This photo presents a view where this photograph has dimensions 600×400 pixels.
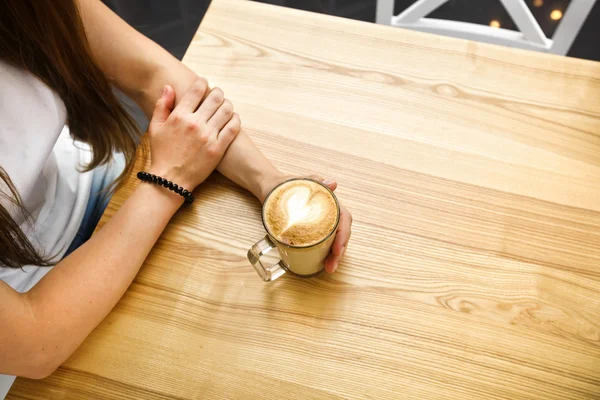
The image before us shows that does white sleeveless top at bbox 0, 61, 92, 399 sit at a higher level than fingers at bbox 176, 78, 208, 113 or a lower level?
lower

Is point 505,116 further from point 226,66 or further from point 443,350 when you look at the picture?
point 226,66

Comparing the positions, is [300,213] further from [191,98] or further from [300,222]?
[191,98]

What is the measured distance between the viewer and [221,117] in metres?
0.88

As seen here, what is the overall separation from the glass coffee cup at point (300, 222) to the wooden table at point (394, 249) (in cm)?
9

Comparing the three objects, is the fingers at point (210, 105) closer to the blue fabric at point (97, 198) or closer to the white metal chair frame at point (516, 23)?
the blue fabric at point (97, 198)

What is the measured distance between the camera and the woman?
0.71 metres

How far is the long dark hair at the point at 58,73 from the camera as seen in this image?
0.76 meters

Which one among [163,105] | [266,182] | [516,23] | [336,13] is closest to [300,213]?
[266,182]

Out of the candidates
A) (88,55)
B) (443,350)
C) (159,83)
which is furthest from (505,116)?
(88,55)

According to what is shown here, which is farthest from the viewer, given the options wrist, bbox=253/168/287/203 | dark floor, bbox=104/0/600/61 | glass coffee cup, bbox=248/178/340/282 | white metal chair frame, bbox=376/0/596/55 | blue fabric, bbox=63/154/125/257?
dark floor, bbox=104/0/600/61

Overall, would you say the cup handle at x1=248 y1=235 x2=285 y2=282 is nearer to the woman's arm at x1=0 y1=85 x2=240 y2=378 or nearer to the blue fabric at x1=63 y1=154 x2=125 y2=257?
the woman's arm at x1=0 y1=85 x2=240 y2=378

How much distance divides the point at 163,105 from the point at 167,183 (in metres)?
0.17

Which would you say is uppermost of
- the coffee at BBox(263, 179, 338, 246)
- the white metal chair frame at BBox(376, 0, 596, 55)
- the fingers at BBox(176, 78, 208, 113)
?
the white metal chair frame at BBox(376, 0, 596, 55)

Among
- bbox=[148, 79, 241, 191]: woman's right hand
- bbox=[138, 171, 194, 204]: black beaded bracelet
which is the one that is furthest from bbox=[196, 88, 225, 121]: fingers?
bbox=[138, 171, 194, 204]: black beaded bracelet
